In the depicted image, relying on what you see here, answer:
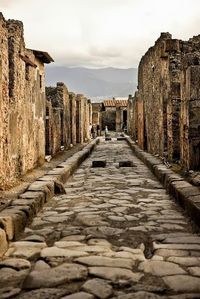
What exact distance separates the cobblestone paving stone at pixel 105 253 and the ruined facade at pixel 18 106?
1.57 m

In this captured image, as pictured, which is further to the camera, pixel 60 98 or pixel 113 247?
pixel 60 98

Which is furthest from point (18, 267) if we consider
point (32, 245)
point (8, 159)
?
point (8, 159)

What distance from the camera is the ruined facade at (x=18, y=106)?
6.97 meters

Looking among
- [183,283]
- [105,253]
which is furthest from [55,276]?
[183,283]

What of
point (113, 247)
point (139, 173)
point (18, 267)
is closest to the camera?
point (18, 267)

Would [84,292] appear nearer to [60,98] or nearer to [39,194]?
[39,194]

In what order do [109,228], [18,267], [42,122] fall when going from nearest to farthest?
[18,267]
[109,228]
[42,122]

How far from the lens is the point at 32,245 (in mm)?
4008

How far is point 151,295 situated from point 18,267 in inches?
48.6

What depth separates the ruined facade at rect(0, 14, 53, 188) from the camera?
6973 mm

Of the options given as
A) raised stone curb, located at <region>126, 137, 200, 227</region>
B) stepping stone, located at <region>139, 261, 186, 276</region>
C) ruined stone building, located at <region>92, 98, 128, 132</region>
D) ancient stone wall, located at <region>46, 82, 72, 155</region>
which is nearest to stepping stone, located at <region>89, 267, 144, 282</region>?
stepping stone, located at <region>139, 261, 186, 276</region>

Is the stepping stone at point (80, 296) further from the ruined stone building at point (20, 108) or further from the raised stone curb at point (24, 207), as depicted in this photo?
the ruined stone building at point (20, 108)

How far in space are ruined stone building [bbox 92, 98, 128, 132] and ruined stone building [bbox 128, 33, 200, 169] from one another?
30879 millimetres

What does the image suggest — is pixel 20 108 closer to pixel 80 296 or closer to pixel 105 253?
pixel 105 253
